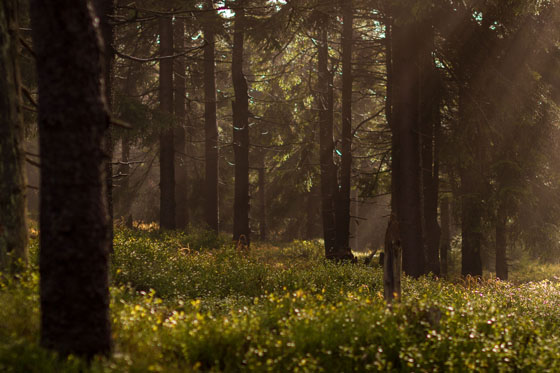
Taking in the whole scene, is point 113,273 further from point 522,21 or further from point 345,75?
point 522,21

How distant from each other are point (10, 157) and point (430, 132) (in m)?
12.6

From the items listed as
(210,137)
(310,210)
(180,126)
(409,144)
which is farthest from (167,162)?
(310,210)

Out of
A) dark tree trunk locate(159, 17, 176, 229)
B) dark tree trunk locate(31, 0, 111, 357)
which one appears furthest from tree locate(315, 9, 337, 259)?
dark tree trunk locate(31, 0, 111, 357)

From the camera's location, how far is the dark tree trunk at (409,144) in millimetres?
13867

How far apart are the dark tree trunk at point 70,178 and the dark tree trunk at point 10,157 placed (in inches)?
79.1

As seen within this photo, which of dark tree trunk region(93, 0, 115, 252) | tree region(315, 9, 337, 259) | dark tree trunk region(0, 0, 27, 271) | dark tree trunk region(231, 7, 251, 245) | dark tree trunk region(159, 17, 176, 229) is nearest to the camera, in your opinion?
dark tree trunk region(0, 0, 27, 271)

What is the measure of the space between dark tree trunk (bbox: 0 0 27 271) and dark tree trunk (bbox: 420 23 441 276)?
10.8 metres

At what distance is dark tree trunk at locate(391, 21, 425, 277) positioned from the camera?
546 inches

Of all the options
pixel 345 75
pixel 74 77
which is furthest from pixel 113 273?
pixel 345 75

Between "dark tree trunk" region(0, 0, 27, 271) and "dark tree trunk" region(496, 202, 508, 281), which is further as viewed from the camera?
"dark tree trunk" region(496, 202, 508, 281)

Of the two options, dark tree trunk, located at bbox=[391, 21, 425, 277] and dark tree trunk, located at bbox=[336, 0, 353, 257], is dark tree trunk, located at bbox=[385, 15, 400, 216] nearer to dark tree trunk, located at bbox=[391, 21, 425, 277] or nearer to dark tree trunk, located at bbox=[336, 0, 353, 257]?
dark tree trunk, located at bbox=[391, 21, 425, 277]

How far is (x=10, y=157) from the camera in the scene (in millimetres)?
5918

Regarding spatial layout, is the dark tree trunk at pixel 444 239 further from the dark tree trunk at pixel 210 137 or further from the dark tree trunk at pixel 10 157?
the dark tree trunk at pixel 10 157

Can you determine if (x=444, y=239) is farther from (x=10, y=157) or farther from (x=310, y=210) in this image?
(x=10, y=157)
